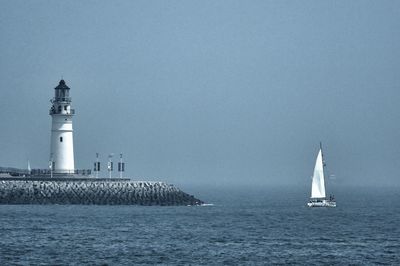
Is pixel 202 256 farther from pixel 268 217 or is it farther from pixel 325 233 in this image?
pixel 268 217

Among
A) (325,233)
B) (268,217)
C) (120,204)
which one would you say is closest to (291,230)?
(325,233)

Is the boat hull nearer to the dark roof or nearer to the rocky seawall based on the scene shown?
the rocky seawall

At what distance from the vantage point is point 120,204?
128m

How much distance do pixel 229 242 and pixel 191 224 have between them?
1796 cm

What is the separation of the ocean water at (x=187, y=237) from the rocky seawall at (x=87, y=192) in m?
3.70

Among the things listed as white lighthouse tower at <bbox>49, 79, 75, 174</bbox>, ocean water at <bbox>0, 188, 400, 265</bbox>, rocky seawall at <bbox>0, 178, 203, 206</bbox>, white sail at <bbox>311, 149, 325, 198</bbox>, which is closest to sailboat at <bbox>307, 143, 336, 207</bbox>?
white sail at <bbox>311, 149, 325, 198</bbox>

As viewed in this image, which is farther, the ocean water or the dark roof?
the dark roof

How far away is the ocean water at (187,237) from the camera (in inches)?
2847

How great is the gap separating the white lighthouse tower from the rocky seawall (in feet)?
11.8

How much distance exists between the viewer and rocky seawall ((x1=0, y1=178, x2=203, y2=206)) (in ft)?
412

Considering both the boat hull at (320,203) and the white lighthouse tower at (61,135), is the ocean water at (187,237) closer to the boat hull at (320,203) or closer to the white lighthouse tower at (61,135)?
the white lighthouse tower at (61,135)

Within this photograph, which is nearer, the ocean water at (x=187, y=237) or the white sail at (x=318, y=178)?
the ocean water at (x=187, y=237)

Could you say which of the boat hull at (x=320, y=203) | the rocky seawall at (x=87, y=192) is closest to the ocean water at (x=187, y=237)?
the rocky seawall at (x=87, y=192)

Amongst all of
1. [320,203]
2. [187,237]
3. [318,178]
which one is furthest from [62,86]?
[187,237]
